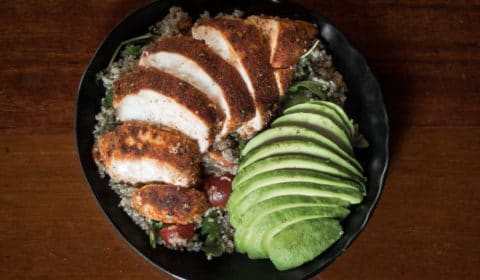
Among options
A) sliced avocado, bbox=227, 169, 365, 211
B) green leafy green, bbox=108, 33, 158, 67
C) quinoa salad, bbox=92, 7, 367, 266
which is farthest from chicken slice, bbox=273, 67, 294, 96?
green leafy green, bbox=108, 33, 158, 67

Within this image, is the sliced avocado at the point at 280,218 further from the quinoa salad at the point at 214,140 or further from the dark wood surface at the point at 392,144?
the dark wood surface at the point at 392,144

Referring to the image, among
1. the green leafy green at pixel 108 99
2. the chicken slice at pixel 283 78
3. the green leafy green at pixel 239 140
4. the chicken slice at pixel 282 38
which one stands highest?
the chicken slice at pixel 282 38

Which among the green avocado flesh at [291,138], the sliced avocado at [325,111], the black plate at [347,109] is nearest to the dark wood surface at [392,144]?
the black plate at [347,109]

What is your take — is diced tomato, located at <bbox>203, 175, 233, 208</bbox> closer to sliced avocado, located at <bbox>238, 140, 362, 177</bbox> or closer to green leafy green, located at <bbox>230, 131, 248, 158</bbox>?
green leafy green, located at <bbox>230, 131, 248, 158</bbox>

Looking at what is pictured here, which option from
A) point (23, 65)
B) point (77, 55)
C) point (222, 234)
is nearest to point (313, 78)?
point (222, 234)

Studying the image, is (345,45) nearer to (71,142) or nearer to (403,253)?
(403,253)

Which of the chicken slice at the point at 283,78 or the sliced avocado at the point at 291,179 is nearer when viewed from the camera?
the sliced avocado at the point at 291,179
